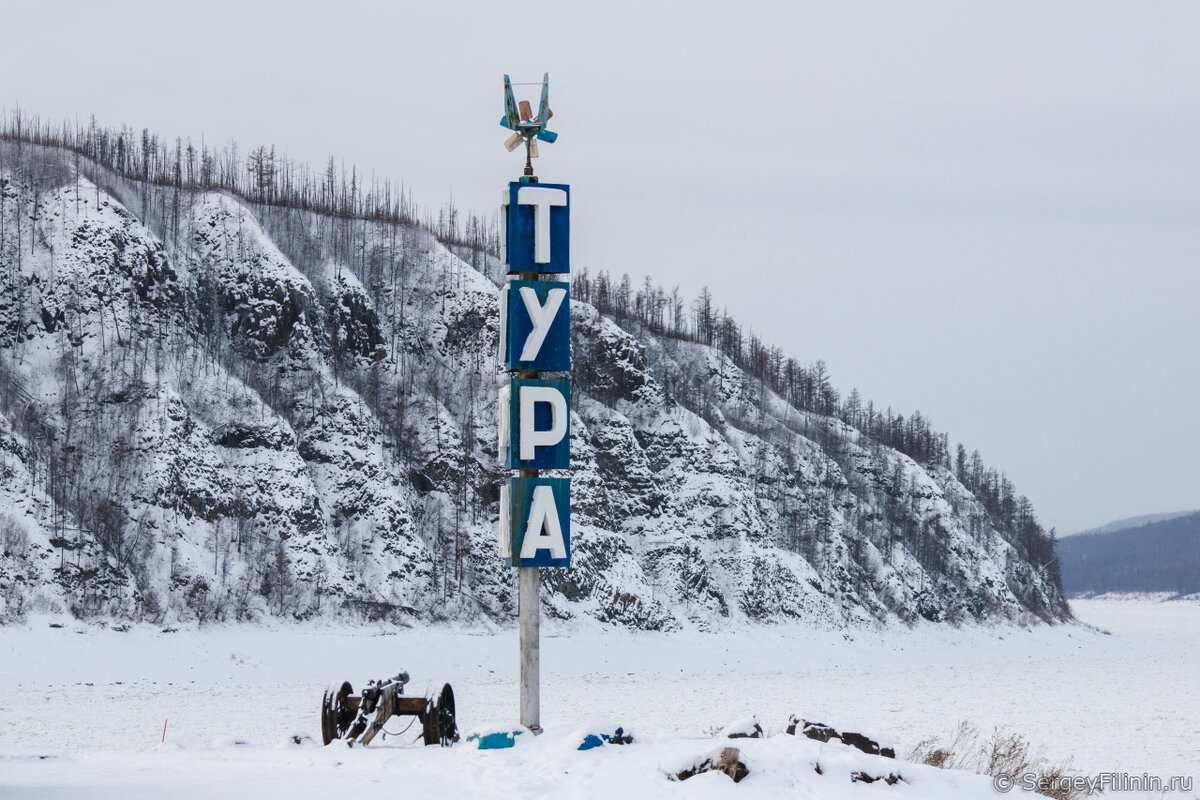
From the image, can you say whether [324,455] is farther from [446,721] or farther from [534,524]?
[446,721]

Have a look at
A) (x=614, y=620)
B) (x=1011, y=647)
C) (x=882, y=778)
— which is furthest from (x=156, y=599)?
(x=1011, y=647)

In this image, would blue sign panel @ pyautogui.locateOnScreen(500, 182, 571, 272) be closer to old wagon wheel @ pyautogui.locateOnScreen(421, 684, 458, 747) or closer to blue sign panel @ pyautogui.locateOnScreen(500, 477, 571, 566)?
blue sign panel @ pyautogui.locateOnScreen(500, 477, 571, 566)

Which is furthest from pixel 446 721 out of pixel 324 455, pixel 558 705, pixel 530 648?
pixel 324 455

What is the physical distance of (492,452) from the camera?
6500cm

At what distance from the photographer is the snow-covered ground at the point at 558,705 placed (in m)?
14.4

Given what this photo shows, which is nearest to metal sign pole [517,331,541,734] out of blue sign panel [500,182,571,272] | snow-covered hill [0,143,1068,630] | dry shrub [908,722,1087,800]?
blue sign panel [500,182,571,272]

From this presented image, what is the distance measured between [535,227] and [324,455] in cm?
4270

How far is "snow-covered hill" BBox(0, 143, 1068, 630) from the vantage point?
4966 centimetres

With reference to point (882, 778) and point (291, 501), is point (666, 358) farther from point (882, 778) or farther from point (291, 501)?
point (882, 778)

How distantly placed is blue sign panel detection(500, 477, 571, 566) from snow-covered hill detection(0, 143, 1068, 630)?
1247 inches

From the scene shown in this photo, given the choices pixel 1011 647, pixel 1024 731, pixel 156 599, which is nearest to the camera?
pixel 1024 731

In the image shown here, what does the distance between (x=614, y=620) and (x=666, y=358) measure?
43.0 m

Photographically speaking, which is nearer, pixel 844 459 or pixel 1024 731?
pixel 1024 731

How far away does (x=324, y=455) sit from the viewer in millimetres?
58719
